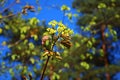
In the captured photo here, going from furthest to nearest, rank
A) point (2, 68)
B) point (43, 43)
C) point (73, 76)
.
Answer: point (73, 76)
point (2, 68)
point (43, 43)

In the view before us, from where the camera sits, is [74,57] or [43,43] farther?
[74,57]

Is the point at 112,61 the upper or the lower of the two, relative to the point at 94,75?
upper

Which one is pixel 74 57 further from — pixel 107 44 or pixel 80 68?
pixel 107 44

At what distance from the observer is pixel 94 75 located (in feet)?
63.3

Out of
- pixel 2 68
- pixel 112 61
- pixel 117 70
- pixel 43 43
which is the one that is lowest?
pixel 43 43

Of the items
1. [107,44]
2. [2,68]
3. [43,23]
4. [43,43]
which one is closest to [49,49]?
[43,43]

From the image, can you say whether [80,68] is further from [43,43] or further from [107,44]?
[43,43]

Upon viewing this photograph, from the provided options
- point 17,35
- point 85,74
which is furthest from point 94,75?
point 17,35

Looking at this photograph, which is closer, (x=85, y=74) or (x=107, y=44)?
(x=85, y=74)

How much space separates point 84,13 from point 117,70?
5547 millimetres

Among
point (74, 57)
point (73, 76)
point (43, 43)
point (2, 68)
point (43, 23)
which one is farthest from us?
point (43, 23)

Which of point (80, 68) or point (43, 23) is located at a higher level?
point (43, 23)

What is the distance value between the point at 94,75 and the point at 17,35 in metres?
6.49

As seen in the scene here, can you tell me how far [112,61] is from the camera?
2152 centimetres
